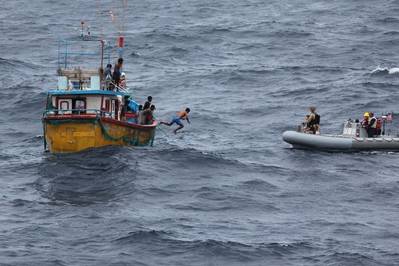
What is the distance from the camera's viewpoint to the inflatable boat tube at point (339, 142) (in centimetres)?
4809

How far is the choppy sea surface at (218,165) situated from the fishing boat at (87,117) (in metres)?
0.65

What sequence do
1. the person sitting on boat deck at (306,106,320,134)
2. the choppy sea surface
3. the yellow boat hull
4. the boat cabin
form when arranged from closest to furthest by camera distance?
the choppy sea surface, the yellow boat hull, the boat cabin, the person sitting on boat deck at (306,106,320,134)

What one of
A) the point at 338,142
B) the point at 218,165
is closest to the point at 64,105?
the point at 218,165

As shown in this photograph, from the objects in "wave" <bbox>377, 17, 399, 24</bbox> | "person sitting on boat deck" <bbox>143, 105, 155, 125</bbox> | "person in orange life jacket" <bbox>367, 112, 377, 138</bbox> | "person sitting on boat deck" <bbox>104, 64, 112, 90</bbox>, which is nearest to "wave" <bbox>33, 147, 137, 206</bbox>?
"person sitting on boat deck" <bbox>143, 105, 155, 125</bbox>

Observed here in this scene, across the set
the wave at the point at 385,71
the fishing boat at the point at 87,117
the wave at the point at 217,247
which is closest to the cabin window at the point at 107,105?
the fishing boat at the point at 87,117

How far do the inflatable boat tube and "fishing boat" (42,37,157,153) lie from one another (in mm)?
6198

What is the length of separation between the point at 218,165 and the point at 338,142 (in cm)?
593

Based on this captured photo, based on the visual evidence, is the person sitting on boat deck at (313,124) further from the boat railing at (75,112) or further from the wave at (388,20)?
the wave at (388,20)

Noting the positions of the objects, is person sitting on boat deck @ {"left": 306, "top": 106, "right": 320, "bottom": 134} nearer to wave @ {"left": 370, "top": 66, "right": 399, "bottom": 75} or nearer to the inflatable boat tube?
the inflatable boat tube

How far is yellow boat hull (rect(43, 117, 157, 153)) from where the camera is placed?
145 feet

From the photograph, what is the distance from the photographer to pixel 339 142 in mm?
48125

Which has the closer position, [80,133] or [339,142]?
[80,133]

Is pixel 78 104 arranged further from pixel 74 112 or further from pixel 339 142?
pixel 339 142

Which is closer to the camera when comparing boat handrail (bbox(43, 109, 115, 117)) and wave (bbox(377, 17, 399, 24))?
boat handrail (bbox(43, 109, 115, 117))
